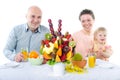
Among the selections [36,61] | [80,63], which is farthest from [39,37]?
[80,63]

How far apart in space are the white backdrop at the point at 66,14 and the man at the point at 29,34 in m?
0.53

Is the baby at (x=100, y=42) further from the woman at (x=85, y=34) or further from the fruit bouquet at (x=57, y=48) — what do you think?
the fruit bouquet at (x=57, y=48)

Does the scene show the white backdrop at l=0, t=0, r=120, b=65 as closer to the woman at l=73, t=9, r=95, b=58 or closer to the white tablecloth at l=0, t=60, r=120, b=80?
the woman at l=73, t=9, r=95, b=58

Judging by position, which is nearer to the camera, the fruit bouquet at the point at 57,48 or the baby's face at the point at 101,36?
the fruit bouquet at the point at 57,48

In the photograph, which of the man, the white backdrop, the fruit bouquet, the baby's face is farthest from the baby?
the fruit bouquet

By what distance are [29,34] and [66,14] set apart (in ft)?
2.52

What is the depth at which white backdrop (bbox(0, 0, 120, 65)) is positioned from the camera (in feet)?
13.1

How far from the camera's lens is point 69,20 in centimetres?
407

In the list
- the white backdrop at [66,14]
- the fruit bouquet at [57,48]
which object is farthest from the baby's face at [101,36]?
the fruit bouquet at [57,48]

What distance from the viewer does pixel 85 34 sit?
375 centimetres

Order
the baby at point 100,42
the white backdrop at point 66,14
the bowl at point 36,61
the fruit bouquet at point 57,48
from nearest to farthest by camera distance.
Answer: the fruit bouquet at point 57,48 → the bowl at point 36,61 → the baby at point 100,42 → the white backdrop at point 66,14

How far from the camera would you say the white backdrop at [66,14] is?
13.1 ft
